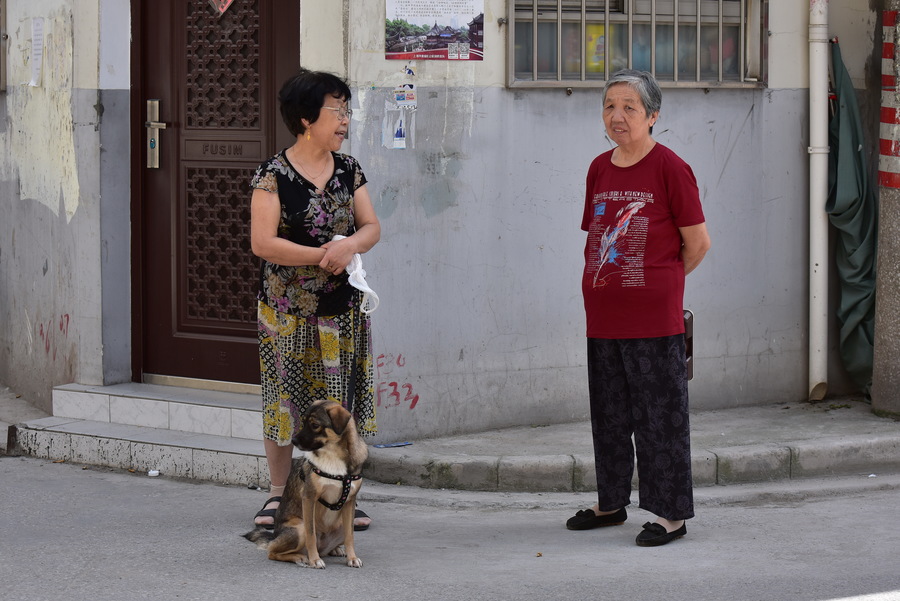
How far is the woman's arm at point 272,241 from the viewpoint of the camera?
499cm

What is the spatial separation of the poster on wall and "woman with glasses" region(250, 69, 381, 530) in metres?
1.46

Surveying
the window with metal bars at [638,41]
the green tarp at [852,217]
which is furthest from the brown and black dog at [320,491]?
the green tarp at [852,217]

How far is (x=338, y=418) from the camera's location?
188 inches

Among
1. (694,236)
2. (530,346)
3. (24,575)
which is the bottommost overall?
(24,575)

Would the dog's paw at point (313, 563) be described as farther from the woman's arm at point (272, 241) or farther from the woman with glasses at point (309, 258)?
the woman's arm at point (272, 241)

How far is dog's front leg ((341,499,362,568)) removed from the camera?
4883mm

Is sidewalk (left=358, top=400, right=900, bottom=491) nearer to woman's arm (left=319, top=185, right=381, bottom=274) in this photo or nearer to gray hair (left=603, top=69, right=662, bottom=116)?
woman's arm (left=319, top=185, right=381, bottom=274)

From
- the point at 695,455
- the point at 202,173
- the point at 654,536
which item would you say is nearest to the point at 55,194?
the point at 202,173

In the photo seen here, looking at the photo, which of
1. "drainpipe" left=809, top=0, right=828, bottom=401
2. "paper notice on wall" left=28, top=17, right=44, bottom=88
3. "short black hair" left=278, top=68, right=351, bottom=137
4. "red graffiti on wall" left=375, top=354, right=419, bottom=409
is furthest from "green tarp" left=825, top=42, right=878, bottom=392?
"paper notice on wall" left=28, top=17, right=44, bottom=88

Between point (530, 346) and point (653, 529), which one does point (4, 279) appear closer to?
point (530, 346)

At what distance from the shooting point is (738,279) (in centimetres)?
728

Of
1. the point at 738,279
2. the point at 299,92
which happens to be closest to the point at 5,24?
the point at 299,92

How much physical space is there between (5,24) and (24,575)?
4.58 m

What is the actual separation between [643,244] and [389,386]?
6.77 feet
